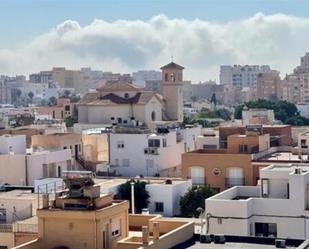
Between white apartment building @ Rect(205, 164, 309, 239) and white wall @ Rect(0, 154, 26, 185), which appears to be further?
white wall @ Rect(0, 154, 26, 185)

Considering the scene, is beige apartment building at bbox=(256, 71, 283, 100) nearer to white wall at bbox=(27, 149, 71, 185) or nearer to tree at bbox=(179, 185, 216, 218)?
white wall at bbox=(27, 149, 71, 185)

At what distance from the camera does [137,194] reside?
126 ft

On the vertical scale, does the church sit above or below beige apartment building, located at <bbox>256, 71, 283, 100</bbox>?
below

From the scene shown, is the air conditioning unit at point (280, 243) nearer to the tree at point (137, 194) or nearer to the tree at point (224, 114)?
the tree at point (137, 194)

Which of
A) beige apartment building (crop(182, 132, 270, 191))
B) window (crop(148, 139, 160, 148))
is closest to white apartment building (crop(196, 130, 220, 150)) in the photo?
window (crop(148, 139, 160, 148))

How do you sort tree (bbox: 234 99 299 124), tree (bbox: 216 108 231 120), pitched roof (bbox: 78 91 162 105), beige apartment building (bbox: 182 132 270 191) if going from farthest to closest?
tree (bbox: 216 108 231 120) < tree (bbox: 234 99 299 124) < pitched roof (bbox: 78 91 162 105) < beige apartment building (bbox: 182 132 270 191)

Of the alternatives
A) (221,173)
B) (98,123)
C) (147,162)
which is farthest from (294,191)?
(98,123)

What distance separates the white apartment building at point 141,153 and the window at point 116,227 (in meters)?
29.1

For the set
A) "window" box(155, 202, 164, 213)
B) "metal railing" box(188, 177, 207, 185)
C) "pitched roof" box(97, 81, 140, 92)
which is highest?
"pitched roof" box(97, 81, 140, 92)

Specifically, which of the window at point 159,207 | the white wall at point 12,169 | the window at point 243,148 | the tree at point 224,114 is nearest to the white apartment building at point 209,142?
the window at point 243,148

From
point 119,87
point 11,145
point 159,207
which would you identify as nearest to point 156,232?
point 159,207

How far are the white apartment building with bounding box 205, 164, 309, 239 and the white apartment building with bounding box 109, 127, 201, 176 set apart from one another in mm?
20325

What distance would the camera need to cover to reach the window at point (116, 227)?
20.7 m

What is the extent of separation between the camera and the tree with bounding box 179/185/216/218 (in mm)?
37781
